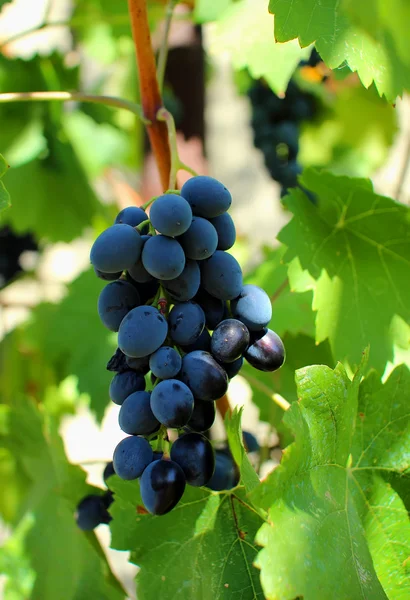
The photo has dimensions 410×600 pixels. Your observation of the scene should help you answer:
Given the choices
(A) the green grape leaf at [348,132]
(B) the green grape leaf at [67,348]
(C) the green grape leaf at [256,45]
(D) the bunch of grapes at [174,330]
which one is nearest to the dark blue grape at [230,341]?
(D) the bunch of grapes at [174,330]

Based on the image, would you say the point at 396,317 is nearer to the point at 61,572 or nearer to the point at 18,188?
the point at 61,572

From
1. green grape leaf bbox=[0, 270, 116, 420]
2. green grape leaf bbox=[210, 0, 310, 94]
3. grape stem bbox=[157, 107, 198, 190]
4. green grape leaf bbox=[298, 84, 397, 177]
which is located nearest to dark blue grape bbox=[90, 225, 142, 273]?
grape stem bbox=[157, 107, 198, 190]

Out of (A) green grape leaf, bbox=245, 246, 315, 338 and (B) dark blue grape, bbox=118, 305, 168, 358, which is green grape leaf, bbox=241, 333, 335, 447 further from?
(B) dark blue grape, bbox=118, 305, 168, 358

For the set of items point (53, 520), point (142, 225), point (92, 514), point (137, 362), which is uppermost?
point (142, 225)

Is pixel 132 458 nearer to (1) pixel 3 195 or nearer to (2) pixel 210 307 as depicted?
(2) pixel 210 307

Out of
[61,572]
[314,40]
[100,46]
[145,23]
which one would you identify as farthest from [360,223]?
[100,46]

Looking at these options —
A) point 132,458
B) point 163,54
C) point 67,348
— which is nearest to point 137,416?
point 132,458
